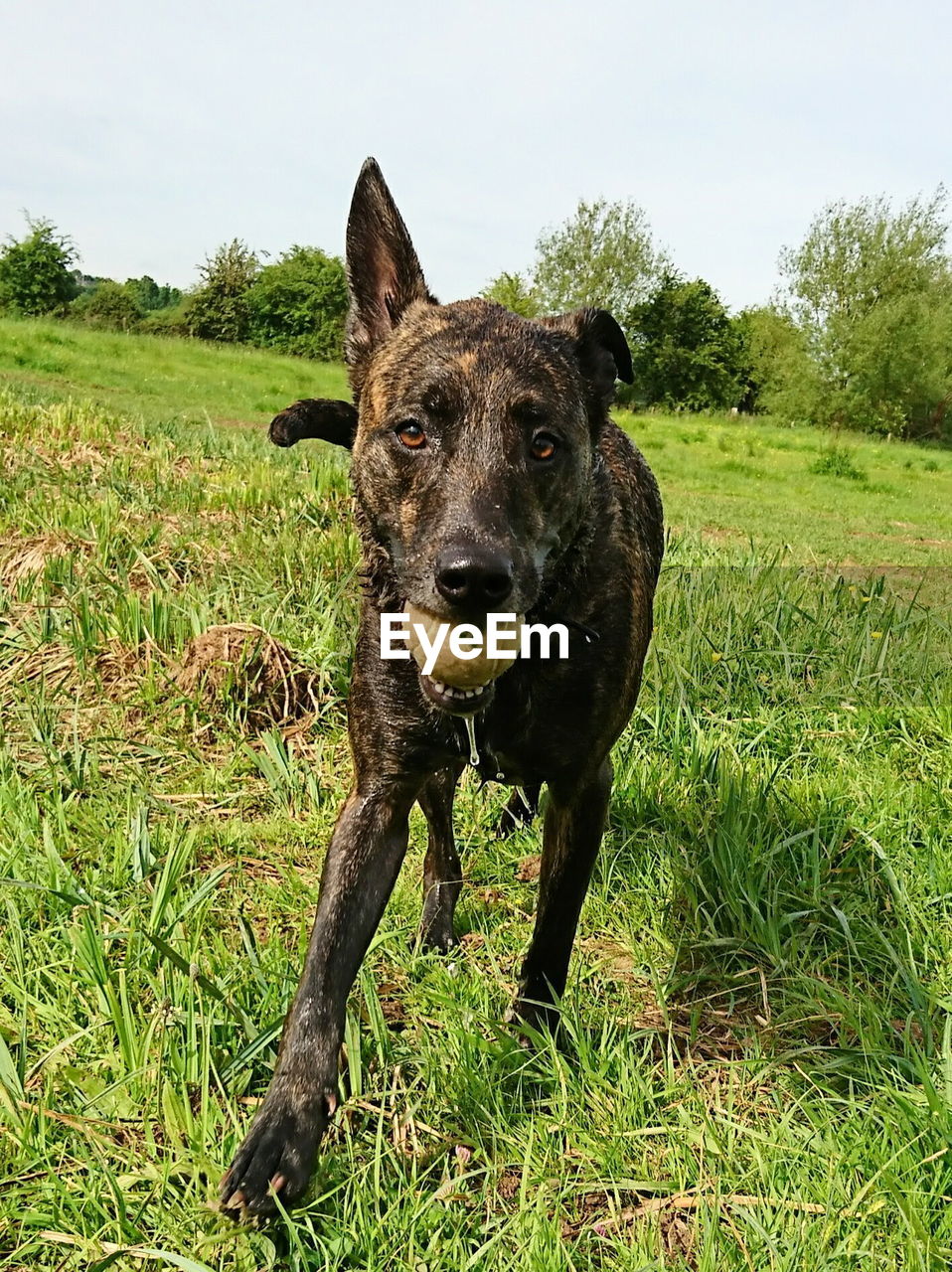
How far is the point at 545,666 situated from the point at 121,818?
1.78m

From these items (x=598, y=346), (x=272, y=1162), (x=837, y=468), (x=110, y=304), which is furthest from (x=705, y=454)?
(x=110, y=304)

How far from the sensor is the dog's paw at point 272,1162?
189 centimetres

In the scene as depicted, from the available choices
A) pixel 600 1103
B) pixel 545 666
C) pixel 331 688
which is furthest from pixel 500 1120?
pixel 331 688

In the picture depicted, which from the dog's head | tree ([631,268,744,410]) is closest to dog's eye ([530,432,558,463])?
the dog's head

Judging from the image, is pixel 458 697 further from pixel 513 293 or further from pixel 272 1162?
pixel 513 293

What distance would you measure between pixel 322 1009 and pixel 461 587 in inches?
37.6

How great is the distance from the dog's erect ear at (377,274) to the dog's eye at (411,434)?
22.1 inches

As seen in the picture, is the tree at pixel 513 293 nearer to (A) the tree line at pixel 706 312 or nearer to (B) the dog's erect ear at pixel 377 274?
(A) the tree line at pixel 706 312

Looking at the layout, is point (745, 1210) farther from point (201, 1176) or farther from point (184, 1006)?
point (184, 1006)

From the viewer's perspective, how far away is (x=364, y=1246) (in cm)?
193

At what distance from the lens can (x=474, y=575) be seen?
197cm

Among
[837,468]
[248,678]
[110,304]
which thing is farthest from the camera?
[110,304]

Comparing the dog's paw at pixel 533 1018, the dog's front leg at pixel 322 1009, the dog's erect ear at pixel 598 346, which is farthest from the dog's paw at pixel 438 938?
the dog's erect ear at pixel 598 346

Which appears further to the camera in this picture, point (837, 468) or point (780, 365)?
point (780, 365)
